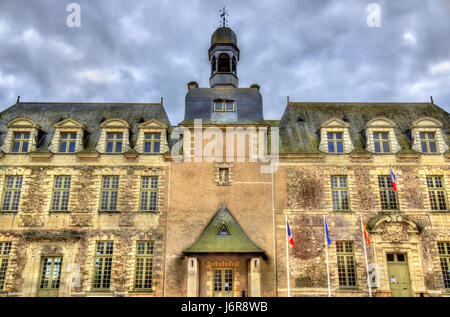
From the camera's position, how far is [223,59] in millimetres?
24078

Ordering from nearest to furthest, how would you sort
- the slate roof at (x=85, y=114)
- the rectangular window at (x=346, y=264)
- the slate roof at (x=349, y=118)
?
the rectangular window at (x=346, y=264) < the slate roof at (x=349, y=118) < the slate roof at (x=85, y=114)

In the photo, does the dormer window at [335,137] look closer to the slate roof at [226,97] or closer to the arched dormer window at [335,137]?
the arched dormer window at [335,137]

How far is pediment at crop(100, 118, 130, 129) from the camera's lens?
20.8m

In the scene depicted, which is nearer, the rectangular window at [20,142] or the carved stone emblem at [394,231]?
the carved stone emblem at [394,231]

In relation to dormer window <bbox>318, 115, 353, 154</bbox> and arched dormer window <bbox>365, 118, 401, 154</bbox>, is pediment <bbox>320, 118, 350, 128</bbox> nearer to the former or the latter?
dormer window <bbox>318, 115, 353, 154</bbox>

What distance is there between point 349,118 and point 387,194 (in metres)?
5.39

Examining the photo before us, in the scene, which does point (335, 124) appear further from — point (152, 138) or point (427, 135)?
point (152, 138)

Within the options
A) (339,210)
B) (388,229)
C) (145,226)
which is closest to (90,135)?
(145,226)

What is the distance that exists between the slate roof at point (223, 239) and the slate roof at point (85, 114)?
6.90m

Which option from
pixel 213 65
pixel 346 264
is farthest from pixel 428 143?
pixel 213 65

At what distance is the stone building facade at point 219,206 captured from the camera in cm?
1808

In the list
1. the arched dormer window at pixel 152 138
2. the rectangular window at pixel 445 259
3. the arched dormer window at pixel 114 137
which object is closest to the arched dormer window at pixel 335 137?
the rectangular window at pixel 445 259

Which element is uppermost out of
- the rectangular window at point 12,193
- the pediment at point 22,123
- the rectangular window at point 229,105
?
the rectangular window at point 229,105

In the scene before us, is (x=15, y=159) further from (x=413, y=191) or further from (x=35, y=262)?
(x=413, y=191)
